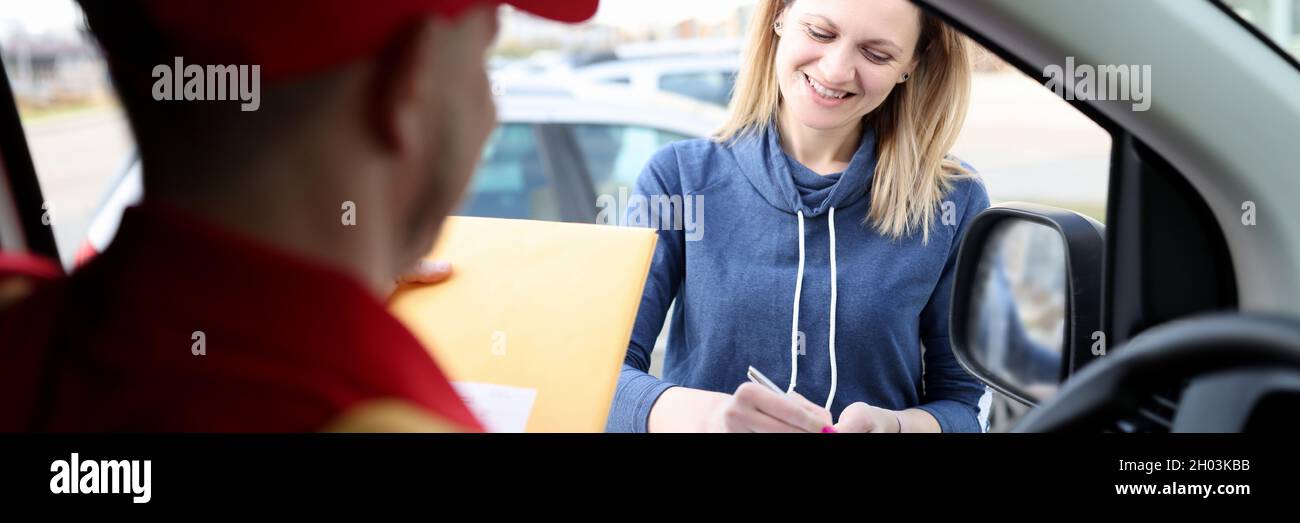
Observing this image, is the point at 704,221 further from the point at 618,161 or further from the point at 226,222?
the point at 618,161

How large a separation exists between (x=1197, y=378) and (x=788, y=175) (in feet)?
4.48

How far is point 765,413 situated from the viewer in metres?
1.69

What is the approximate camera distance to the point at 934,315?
224 centimetres

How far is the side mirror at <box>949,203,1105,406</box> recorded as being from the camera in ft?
4.25

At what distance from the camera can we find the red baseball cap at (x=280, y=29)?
2.32 feet

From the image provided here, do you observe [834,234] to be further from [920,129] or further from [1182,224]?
[1182,224]

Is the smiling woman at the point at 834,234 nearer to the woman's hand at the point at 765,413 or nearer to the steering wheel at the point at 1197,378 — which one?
the woman's hand at the point at 765,413

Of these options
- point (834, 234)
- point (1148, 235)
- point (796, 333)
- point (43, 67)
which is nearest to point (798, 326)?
point (796, 333)

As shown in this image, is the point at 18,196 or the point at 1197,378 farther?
the point at 18,196

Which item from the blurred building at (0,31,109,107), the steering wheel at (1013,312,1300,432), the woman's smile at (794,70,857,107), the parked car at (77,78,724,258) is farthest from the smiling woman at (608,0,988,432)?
the parked car at (77,78,724,258)

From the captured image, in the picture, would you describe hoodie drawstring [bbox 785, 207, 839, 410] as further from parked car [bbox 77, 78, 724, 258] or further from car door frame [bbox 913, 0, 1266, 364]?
parked car [bbox 77, 78, 724, 258]

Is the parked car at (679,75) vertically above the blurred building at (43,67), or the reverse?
the parked car at (679,75)

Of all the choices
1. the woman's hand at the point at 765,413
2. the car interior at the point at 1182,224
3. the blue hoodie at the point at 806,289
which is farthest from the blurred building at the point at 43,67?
the car interior at the point at 1182,224

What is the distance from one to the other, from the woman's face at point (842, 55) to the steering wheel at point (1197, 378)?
1.20 meters
